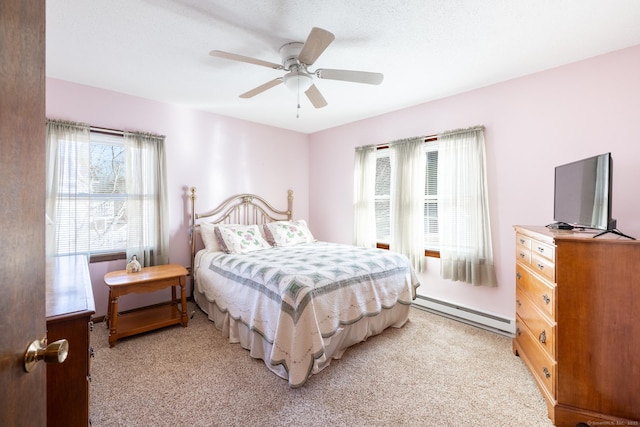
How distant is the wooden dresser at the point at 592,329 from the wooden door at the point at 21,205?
226cm

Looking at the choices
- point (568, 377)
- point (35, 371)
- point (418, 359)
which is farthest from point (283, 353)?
point (568, 377)

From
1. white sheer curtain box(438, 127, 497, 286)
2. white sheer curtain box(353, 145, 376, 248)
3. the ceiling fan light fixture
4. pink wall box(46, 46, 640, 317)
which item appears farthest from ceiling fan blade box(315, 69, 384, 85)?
white sheer curtain box(353, 145, 376, 248)

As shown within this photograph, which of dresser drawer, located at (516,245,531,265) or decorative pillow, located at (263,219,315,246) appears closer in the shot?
dresser drawer, located at (516,245,531,265)

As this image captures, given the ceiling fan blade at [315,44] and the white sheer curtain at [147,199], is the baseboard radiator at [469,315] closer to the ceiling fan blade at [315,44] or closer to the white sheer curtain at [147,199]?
the ceiling fan blade at [315,44]

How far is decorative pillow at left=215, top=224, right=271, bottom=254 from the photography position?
10.8ft

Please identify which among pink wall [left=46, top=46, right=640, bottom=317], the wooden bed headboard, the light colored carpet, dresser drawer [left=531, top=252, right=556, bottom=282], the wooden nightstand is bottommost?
the light colored carpet

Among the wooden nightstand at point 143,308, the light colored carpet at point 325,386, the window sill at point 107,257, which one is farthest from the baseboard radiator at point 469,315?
the window sill at point 107,257

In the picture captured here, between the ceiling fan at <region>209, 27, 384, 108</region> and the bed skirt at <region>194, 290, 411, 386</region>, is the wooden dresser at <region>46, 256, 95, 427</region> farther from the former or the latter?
the ceiling fan at <region>209, 27, 384, 108</region>

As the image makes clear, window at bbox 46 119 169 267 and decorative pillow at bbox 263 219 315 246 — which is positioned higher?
window at bbox 46 119 169 267

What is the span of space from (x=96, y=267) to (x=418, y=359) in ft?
10.8

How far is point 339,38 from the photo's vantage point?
2072mm

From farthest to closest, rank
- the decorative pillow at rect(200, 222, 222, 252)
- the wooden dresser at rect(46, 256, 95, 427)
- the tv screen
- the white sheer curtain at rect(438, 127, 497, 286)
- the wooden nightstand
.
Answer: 1. the decorative pillow at rect(200, 222, 222, 252)
2. the white sheer curtain at rect(438, 127, 497, 286)
3. the wooden nightstand
4. the tv screen
5. the wooden dresser at rect(46, 256, 95, 427)

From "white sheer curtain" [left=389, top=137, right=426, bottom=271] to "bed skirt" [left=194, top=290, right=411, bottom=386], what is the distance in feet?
2.64

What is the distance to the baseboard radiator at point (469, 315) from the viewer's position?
111 inches
